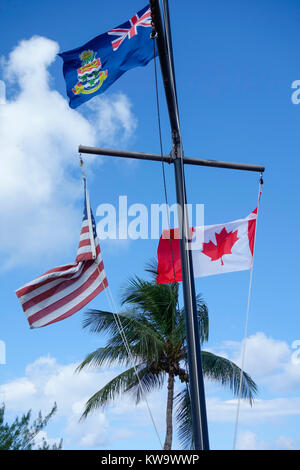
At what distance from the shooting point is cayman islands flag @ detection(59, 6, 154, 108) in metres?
8.49

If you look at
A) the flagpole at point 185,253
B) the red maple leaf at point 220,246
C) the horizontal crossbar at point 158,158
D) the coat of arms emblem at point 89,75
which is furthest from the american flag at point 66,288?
the coat of arms emblem at point 89,75

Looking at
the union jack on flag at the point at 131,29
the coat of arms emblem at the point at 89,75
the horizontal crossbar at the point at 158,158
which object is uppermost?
the union jack on flag at the point at 131,29

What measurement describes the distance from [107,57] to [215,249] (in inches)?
143

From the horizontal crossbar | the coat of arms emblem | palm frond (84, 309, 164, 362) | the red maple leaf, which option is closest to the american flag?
the horizontal crossbar

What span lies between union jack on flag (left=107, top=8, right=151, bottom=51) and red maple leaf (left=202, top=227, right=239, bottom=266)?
3601mm

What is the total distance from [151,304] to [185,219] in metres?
14.2

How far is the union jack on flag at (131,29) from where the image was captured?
8.56 m

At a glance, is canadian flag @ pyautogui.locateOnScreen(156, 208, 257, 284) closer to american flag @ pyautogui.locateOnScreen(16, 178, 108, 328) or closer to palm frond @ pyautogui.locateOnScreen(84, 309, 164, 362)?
american flag @ pyautogui.locateOnScreen(16, 178, 108, 328)

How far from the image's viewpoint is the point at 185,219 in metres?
7.48

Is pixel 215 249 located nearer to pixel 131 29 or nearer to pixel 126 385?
pixel 131 29

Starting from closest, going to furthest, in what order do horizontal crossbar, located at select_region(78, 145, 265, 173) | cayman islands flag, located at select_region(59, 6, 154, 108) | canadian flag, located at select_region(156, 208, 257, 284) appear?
horizontal crossbar, located at select_region(78, 145, 265, 173)
cayman islands flag, located at select_region(59, 6, 154, 108)
canadian flag, located at select_region(156, 208, 257, 284)

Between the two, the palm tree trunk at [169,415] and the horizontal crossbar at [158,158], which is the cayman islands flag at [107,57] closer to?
the horizontal crossbar at [158,158]

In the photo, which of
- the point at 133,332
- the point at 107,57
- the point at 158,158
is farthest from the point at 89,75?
the point at 133,332
